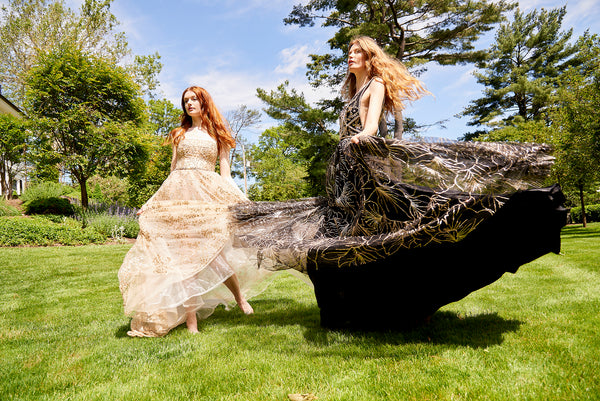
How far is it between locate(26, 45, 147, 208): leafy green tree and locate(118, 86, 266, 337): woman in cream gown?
1387 centimetres

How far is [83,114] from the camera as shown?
16.0 m

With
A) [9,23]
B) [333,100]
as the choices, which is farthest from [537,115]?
[9,23]

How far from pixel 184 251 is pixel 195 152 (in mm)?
1212

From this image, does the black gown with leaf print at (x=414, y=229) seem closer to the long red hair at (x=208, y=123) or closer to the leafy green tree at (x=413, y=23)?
the long red hair at (x=208, y=123)

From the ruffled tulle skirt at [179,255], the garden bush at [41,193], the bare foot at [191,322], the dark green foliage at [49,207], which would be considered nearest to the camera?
the ruffled tulle skirt at [179,255]

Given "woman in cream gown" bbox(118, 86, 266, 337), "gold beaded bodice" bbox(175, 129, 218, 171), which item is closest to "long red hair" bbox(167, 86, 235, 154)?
"woman in cream gown" bbox(118, 86, 266, 337)

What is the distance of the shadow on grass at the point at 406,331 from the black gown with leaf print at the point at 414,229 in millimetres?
156

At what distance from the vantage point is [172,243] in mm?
3686

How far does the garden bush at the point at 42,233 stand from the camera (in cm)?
1192

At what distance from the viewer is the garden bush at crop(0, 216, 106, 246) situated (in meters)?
11.9

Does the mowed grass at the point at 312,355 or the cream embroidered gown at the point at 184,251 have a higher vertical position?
the cream embroidered gown at the point at 184,251

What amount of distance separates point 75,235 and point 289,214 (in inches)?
499

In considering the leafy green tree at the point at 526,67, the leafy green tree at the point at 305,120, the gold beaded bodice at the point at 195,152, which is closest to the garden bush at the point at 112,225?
the leafy green tree at the point at 305,120

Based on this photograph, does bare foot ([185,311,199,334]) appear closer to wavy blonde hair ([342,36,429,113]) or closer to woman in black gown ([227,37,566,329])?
woman in black gown ([227,37,566,329])
